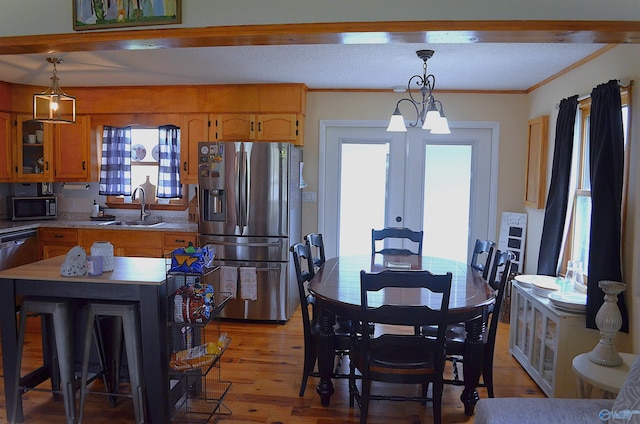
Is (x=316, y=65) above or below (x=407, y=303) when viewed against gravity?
above

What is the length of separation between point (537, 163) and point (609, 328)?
2.15 meters

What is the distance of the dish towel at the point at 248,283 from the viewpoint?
4312 mm

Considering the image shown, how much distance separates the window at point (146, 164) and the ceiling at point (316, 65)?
64 centimetres

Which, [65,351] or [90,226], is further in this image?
[90,226]

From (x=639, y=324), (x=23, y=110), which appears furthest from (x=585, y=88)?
(x=23, y=110)

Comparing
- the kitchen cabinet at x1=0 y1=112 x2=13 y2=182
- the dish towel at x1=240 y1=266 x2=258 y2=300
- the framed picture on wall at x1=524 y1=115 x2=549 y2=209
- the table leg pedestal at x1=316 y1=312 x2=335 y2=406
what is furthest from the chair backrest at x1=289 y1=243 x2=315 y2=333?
the kitchen cabinet at x1=0 y1=112 x2=13 y2=182

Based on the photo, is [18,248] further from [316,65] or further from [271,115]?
[316,65]

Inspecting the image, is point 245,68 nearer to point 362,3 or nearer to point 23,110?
point 362,3

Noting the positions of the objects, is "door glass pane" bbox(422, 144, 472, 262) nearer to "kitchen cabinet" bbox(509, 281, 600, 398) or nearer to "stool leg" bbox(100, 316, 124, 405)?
"kitchen cabinet" bbox(509, 281, 600, 398)

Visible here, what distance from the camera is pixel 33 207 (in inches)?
195

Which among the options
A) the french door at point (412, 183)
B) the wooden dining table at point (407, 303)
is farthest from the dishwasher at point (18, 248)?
the wooden dining table at point (407, 303)

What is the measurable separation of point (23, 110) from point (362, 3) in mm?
4247

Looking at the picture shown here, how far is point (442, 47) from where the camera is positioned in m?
3.21

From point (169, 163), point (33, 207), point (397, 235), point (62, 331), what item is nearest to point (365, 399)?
point (62, 331)
